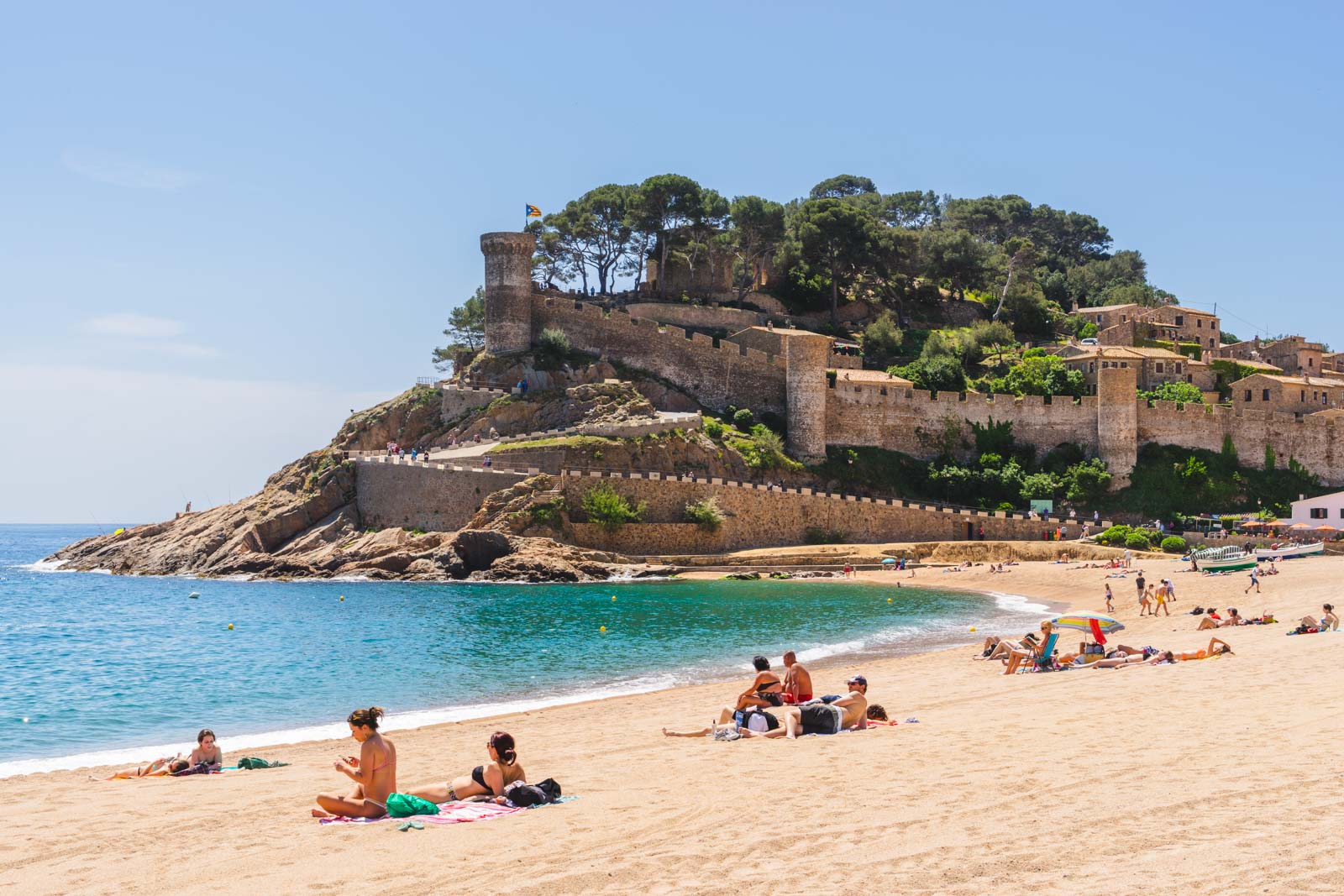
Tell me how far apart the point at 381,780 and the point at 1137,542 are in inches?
1437

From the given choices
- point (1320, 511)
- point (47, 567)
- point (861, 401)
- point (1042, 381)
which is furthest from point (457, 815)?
point (47, 567)

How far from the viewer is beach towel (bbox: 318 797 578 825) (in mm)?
8492

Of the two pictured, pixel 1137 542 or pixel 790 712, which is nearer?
pixel 790 712

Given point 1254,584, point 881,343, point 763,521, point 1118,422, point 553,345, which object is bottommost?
point 1254,584

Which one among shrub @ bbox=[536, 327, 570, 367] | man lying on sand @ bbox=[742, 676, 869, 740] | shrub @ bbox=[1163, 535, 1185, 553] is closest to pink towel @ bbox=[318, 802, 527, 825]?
man lying on sand @ bbox=[742, 676, 869, 740]

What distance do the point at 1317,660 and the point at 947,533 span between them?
2962 centimetres

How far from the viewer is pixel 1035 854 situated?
264 inches

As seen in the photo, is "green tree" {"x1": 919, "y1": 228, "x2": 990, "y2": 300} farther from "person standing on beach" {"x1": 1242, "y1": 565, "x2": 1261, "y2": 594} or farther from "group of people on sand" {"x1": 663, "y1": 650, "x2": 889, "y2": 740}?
"group of people on sand" {"x1": 663, "y1": 650, "x2": 889, "y2": 740}

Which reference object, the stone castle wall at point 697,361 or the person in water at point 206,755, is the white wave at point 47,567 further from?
the person in water at point 206,755

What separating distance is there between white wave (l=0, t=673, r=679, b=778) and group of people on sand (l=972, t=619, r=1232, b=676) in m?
5.55

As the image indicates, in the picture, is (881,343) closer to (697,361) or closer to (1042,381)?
(1042,381)

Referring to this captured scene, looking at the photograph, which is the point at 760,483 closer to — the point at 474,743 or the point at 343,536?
the point at 343,536

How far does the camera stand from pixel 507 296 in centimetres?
5134

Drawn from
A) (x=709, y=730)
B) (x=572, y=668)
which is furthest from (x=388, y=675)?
(x=709, y=730)
